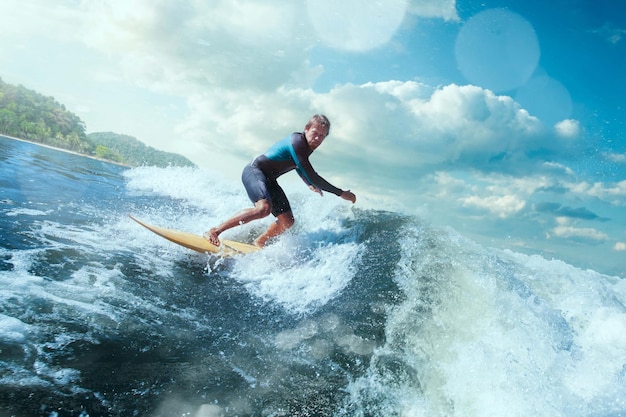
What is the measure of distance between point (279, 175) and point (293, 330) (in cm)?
303

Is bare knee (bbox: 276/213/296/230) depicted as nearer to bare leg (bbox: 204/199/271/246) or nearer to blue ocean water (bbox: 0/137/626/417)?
blue ocean water (bbox: 0/137/626/417)

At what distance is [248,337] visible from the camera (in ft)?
10.5

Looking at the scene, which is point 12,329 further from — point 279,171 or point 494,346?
point 279,171

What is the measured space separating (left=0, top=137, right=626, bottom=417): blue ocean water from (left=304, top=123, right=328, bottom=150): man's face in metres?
1.89

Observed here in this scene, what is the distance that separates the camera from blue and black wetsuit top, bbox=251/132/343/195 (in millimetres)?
5277

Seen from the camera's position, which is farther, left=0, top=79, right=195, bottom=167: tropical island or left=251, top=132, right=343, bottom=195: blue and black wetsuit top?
left=0, top=79, right=195, bottom=167: tropical island

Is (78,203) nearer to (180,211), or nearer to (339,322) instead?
(180,211)

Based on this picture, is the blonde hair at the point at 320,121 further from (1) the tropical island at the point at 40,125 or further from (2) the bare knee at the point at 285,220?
(1) the tropical island at the point at 40,125

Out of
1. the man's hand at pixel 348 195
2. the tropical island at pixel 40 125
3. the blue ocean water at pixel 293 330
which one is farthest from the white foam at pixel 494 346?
the tropical island at pixel 40 125

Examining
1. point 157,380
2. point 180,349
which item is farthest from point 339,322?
point 157,380

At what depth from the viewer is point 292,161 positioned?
566 cm

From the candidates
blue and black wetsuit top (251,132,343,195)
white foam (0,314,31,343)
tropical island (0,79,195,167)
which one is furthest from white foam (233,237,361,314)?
tropical island (0,79,195,167)

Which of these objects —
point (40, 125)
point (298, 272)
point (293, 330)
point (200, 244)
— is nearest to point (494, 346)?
point (293, 330)

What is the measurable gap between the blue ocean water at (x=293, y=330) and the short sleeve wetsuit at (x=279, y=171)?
3.01 feet
